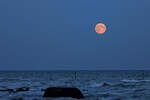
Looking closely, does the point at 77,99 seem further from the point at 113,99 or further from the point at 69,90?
the point at 113,99

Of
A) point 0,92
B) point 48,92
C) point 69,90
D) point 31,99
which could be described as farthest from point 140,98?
point 0,92

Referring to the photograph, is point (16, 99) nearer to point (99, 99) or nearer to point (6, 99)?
point (6, 99)

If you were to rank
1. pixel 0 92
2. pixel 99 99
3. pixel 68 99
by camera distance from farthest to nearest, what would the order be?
pixel 0 92
pixel 99 99
pixel 68 99

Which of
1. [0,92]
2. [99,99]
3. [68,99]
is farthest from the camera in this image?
[0,92]

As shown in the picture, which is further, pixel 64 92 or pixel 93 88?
pixel 93 88

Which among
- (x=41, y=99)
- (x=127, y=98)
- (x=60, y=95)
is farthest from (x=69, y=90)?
(x=127, y=98)

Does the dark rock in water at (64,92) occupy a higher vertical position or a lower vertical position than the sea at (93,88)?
higher

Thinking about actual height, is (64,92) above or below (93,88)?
above

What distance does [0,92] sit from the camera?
34312mm

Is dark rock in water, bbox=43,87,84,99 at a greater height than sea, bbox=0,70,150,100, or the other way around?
dark rock in water, bbox=43,87,84,99

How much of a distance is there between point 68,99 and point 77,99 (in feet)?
3.37

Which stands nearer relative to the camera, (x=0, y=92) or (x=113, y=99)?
(x=113, y=99)

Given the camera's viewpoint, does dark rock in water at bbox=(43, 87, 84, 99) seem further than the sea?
No

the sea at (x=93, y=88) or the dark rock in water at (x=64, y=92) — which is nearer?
the dark rock in water at (x=64, y=92)
